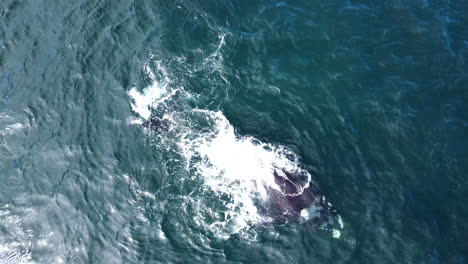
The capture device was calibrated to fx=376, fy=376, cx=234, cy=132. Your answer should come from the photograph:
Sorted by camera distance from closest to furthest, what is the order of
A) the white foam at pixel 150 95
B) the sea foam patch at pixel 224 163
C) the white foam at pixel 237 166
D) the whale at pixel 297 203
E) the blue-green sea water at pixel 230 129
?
1. the blue-green sea water at pixel 230 129
2. the sea foam patch at pixel 224 163
3. the whale at pixel 297 203
4. the white foam at pixel 237 166
5. the white foam at pixel 150 95

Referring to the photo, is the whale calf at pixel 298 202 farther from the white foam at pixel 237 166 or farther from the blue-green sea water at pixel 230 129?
the white foam at pixel 237 166

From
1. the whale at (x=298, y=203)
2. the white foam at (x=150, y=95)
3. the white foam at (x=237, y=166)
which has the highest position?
the white foam at (x=150, y=95)

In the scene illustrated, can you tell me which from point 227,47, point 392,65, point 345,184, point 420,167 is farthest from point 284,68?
point 420,167

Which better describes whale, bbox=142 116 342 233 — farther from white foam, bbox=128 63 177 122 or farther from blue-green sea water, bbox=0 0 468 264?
white foam, bbox=128 63 177 122

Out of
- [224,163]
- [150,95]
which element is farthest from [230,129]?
[150,95]

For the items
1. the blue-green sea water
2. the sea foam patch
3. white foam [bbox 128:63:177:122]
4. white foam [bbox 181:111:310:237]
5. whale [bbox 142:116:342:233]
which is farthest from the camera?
white foam [bbox 128:63:177:122]

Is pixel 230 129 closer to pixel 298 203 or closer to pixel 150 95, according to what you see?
pixel 150 95

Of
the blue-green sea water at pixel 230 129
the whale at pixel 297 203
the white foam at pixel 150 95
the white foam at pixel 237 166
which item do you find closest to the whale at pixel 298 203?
the whale at pixel 297 203

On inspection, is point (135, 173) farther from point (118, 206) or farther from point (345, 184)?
point (345, 184)

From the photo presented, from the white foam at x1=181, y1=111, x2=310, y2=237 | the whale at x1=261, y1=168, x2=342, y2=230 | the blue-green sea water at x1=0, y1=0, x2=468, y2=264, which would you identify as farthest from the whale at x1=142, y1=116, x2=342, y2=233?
A: the white foam at x1=181, y1=111, x2=310, y2=237
